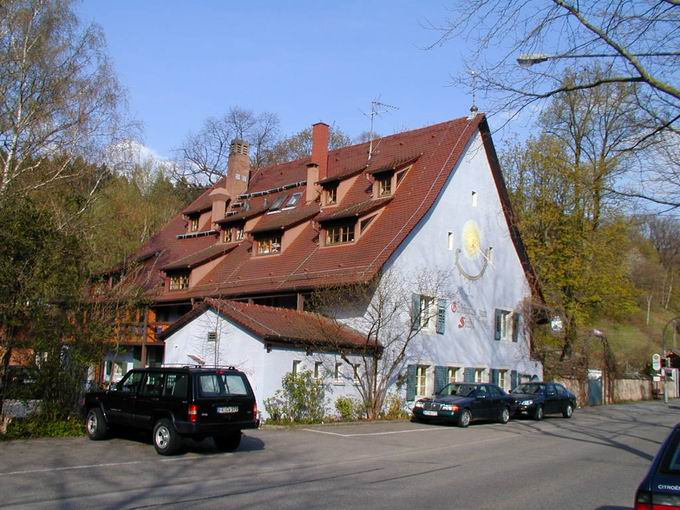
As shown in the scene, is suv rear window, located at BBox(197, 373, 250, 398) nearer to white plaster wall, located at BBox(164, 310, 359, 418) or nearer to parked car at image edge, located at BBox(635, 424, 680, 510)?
white plaster wall, located at BBox(164, 310, 359, 418)

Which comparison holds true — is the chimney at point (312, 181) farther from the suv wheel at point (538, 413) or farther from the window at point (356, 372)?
the suv wheel at point (538, 413)

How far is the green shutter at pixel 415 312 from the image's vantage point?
24.9 m

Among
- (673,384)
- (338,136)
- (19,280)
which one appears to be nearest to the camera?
(19,280)

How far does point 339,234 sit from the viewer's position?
90.7 ft

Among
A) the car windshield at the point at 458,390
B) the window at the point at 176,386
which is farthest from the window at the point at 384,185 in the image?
the window at the point at 176,386

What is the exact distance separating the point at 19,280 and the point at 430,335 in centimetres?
1702

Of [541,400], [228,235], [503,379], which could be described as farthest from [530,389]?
[228,235]

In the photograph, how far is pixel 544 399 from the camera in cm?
2752

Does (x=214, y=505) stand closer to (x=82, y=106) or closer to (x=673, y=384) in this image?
(x=82, y=106)

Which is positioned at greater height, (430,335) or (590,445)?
(430,335)

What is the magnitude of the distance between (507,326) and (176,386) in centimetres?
2341

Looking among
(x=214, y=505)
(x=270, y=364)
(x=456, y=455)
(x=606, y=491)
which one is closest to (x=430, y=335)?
(x=270, y=364)

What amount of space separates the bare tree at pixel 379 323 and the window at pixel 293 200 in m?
Answer: 8.41

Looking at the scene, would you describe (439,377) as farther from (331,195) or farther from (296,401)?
(331,195)
